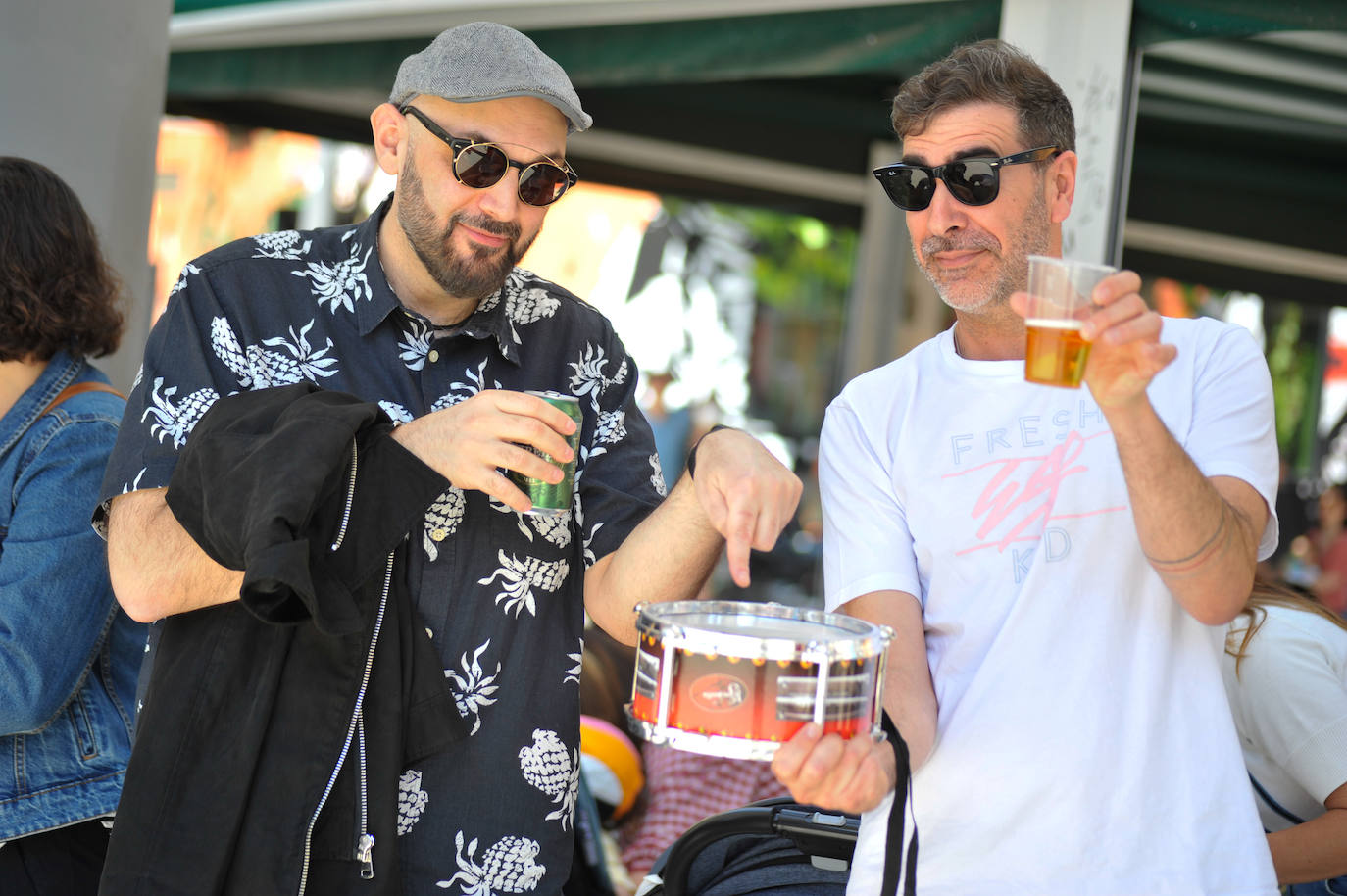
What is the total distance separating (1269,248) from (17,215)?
803cm

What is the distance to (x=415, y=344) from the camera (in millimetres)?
2197

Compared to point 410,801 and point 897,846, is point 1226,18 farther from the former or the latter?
point 410,801

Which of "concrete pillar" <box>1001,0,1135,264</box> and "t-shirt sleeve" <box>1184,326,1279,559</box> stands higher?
"concrete pillar" <box>1001,0,1135,264</box>

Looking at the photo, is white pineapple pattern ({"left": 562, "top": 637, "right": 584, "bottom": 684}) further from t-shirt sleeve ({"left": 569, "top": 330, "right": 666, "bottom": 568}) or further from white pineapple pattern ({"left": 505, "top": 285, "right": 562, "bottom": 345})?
Result: white pineapple pattern ({"left": 505, "top": 285, "right": 562, "bottom": 345})

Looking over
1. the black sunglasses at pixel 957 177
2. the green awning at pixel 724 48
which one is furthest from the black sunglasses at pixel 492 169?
the green awning at pixel 724 48

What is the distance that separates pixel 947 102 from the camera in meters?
2.10

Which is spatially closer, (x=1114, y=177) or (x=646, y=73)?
(x=1114, y=177)

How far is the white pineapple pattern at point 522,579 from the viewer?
6.93ft

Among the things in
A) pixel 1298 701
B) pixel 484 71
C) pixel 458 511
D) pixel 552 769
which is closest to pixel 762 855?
pixel 552 769

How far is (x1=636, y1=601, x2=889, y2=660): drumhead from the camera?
4.99ft

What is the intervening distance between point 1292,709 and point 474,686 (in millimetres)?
1600

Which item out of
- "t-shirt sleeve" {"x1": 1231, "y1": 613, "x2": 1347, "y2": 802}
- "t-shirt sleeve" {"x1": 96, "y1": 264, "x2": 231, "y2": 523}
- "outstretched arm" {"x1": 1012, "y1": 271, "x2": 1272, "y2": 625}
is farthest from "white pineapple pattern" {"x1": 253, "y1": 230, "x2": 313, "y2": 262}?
"t-shirt sleeve" {"x1": 1231, "y1": 613, "x2": 1347, "y2": 802}

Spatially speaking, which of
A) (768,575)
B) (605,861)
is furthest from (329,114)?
(605,861)

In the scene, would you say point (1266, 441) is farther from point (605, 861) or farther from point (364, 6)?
point (364, 6)
